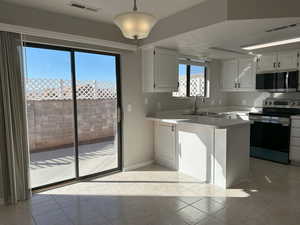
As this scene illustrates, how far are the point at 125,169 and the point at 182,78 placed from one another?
2.31 m

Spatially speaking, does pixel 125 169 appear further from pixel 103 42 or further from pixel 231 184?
pixel 103 42

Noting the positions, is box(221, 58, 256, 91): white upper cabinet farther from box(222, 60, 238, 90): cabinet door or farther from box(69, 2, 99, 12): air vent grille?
box(69, 2, 99, 12): air vent grille

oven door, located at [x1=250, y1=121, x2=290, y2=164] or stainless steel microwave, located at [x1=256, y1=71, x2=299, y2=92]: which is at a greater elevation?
stainless steel microwave, located at [x1=256, y1=71, x2=299, y2=92]

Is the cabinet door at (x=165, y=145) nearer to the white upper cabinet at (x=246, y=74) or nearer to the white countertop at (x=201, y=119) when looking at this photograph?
the white countertop at (x=201, y=119)

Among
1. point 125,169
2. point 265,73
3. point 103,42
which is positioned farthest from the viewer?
point 265,73

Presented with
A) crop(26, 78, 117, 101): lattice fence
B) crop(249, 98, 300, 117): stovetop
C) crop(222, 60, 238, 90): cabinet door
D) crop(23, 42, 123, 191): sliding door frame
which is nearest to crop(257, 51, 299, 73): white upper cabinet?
crop(222, 60, 238, 90): cabinet door

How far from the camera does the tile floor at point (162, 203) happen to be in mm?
2281

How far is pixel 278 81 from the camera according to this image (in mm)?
4250

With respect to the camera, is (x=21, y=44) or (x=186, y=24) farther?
(x=186, y=24)

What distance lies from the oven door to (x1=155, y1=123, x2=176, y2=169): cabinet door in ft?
6.21

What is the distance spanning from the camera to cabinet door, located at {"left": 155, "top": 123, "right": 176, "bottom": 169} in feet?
12.4

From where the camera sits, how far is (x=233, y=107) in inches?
217

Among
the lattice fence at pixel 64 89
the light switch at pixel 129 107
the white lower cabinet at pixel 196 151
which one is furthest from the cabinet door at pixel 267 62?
the lattice fence at pixel 64 89

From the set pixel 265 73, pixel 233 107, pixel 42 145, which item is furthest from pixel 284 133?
pixel 42 145
